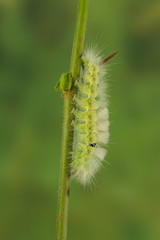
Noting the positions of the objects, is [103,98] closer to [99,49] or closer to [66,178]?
[99,49]

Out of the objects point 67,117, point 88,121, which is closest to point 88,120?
point 88,121

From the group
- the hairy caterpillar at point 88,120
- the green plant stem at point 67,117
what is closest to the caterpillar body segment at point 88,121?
the hairy caterpillar at point 88,120

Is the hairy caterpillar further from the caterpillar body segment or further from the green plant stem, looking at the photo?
the green plant stem

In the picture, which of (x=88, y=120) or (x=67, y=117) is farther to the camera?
(x=88, y=120)

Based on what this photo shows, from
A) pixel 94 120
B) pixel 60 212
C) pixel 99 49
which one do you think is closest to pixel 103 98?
pixel 94 120

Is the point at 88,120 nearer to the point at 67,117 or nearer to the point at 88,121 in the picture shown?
the point at 88,121

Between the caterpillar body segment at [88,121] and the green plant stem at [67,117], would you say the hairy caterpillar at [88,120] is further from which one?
the green plant stem at [67,117]

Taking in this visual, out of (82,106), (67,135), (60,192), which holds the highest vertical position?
(82,106)

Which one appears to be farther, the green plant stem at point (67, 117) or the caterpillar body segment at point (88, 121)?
the caterpillar body segment at point (88, 121)
